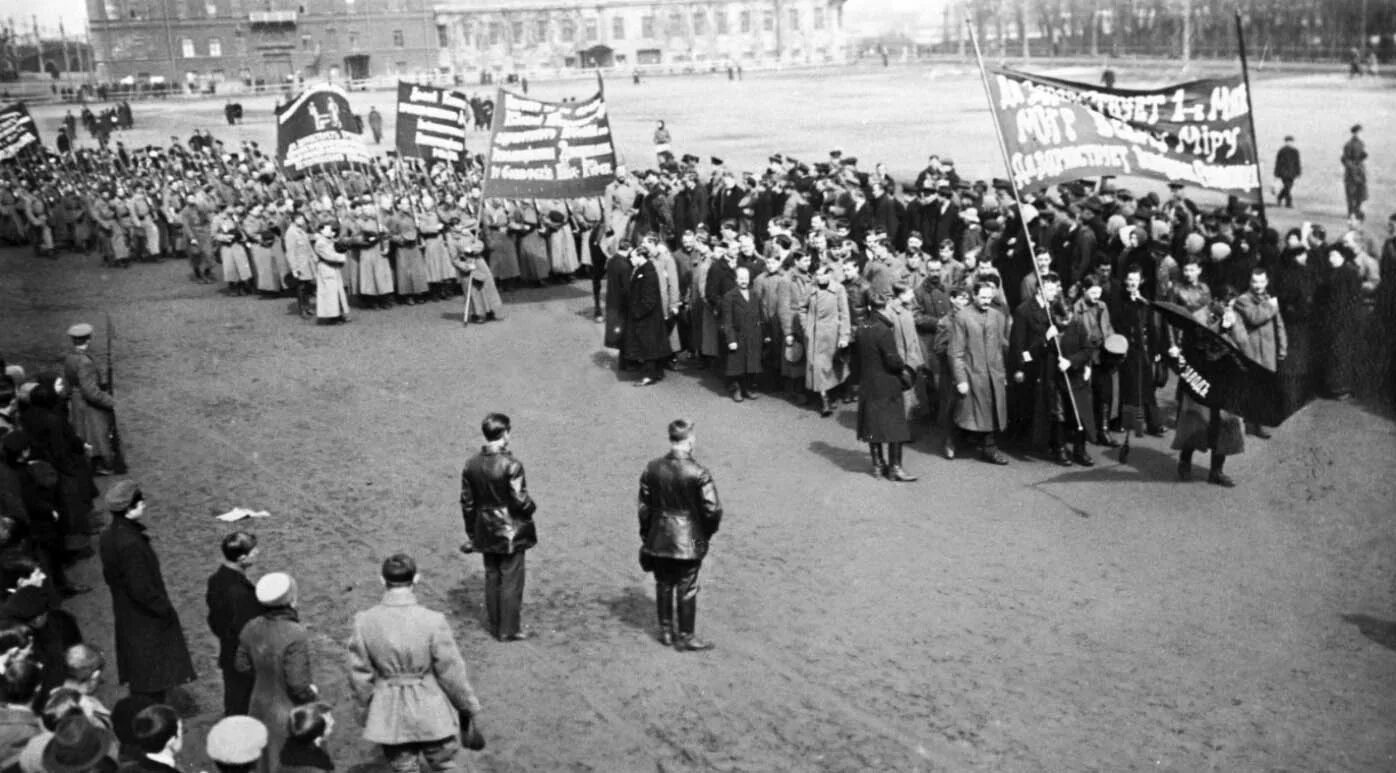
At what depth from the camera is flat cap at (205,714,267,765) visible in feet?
16.1

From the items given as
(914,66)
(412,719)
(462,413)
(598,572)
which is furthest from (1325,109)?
(914,66)

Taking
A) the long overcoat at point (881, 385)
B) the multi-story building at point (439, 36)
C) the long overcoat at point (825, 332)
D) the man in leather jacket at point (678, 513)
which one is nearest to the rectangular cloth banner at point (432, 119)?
the long overcoat at point (825, 332)

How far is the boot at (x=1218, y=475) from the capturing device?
11.1 meters

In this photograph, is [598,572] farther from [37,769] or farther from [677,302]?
[677,302]

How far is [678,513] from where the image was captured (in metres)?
8.09

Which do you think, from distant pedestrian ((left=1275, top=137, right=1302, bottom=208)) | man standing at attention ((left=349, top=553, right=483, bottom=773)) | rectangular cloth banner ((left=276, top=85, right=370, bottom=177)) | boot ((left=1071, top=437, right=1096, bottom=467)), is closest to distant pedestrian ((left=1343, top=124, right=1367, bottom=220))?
distant pedestrian ((left=1275, top=137, right=1302, bottom=208))

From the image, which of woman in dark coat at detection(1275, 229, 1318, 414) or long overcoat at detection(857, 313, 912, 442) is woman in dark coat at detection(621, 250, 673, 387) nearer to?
long overcoat at detection(857, 313, 912, 442)

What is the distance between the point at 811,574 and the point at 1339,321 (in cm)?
719

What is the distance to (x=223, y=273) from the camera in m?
23.2

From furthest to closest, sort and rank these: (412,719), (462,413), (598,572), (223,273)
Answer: (223,273), (462,413), (598,572), (412,719)

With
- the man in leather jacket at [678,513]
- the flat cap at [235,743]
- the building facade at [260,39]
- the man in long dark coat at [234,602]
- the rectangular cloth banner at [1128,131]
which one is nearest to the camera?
the flat cap at [235,743]

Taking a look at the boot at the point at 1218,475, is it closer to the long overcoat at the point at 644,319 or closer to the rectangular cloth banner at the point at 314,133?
the long overcoat at the point at 644,319

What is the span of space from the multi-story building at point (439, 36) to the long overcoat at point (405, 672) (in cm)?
8927

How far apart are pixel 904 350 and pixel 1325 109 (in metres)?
31.0
